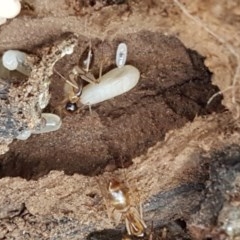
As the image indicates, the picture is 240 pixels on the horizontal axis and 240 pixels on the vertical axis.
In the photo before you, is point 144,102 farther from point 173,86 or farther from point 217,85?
point 217,85

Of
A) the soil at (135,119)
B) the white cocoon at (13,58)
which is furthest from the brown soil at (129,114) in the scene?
the white cocoon at (13,58)

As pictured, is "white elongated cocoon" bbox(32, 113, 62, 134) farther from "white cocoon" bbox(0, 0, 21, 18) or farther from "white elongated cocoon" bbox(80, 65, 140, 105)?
"white cocoon" bbox(0, 0, 21, 18)

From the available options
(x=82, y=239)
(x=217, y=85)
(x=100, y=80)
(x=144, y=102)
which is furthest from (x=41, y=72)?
(x=82, y=239)

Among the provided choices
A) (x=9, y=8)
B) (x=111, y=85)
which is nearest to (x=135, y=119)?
(x=111, y=85)

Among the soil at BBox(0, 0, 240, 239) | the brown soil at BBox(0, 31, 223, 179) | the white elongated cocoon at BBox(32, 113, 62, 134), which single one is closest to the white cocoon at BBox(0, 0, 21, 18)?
the soil at BBox(0, 0, 240, 239)

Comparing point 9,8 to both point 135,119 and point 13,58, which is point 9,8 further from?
point 135,119
